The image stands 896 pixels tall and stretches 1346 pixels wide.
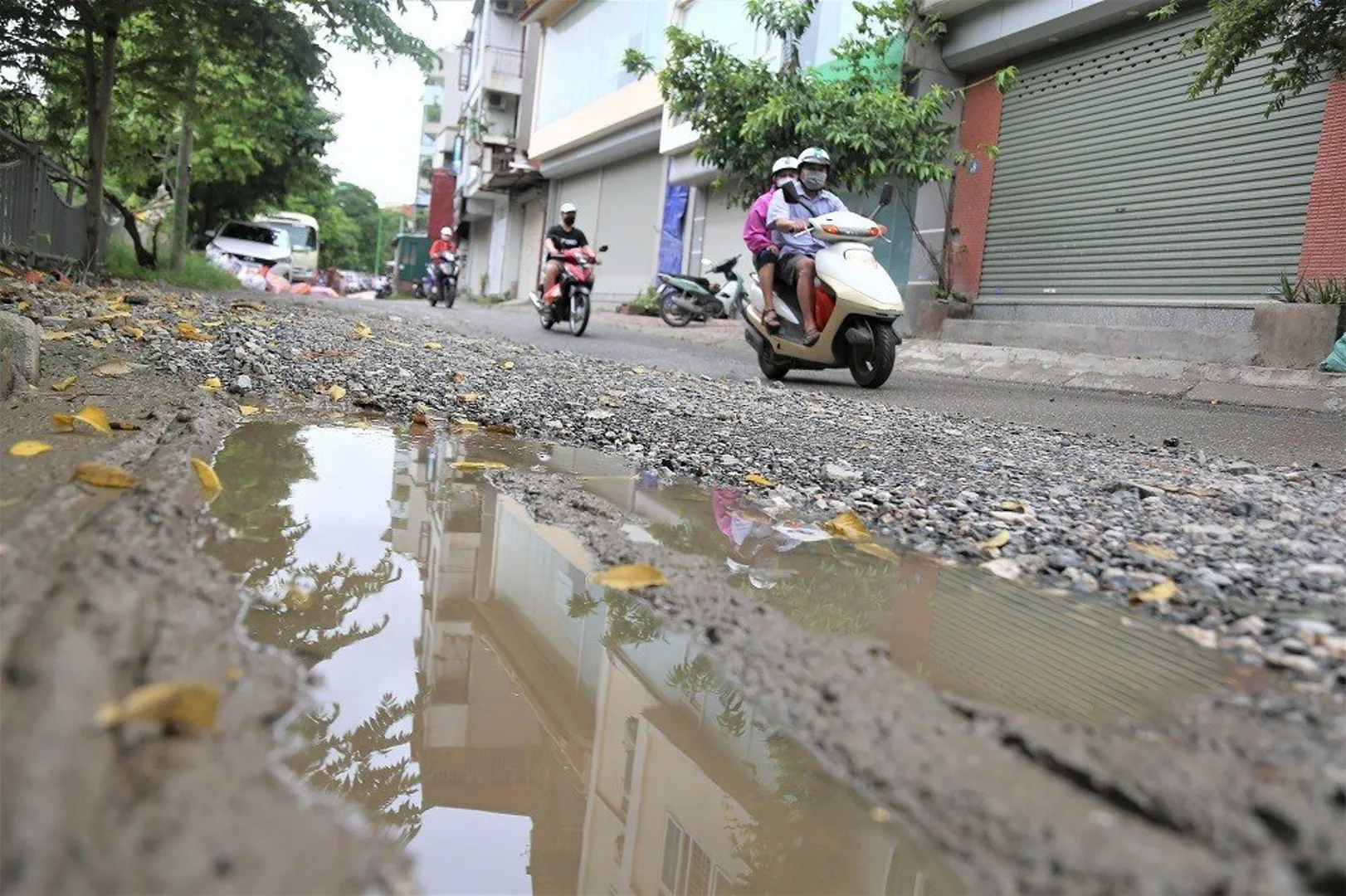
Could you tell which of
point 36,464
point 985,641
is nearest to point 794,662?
point 985,641

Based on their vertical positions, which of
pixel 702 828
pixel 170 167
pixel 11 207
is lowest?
pixel 702 828

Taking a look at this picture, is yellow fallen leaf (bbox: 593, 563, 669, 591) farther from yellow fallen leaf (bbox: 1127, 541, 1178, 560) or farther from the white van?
the white van

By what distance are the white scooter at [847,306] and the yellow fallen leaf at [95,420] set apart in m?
4.62

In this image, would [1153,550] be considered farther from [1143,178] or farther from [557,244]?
[557,244]

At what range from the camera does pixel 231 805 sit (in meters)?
1.08

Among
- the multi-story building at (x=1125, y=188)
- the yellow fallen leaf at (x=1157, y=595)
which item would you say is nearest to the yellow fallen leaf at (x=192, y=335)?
the yellow fallen leaf at (x=1157, y=595)

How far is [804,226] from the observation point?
6.83 metres

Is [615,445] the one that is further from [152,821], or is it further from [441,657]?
[152,821]

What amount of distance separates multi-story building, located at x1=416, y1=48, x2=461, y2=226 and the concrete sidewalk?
3869 centimetres

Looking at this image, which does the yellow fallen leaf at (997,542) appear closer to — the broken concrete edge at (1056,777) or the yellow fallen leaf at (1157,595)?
the yellow fallen leaf at (1157,595)

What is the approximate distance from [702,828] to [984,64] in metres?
11.8

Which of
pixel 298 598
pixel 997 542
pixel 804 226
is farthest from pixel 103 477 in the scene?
pixel 804 226

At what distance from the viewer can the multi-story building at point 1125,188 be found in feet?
26.8

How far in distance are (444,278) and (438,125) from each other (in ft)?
158
